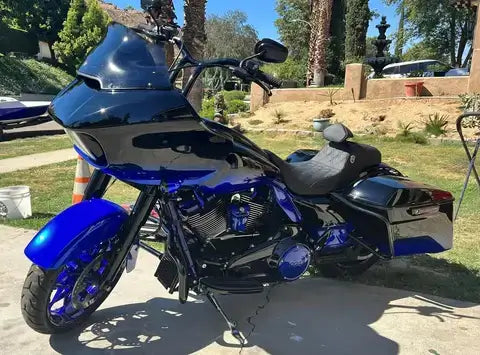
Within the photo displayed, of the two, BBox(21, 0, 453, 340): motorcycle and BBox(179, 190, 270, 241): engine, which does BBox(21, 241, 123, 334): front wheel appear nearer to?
BBox(21, 0, 453, 340): motorcycle

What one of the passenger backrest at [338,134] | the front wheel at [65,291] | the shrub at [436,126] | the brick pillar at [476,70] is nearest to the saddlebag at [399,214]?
the passenger backrest at [338,134]

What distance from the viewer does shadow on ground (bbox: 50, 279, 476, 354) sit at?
2854 millimetres

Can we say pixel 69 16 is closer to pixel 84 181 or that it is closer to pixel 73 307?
pixel 84 181

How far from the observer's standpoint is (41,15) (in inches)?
1362

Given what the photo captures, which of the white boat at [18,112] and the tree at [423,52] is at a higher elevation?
the tree at [423,52]

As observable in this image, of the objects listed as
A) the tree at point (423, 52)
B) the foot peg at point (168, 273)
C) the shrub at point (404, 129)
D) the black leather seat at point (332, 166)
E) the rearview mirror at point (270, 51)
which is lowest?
the shrub at point (404, 129)

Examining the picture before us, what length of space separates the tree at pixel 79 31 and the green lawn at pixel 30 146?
21788mm

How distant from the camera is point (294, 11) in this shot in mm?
38000

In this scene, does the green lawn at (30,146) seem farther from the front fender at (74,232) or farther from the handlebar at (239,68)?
the handlebar at (239,68)

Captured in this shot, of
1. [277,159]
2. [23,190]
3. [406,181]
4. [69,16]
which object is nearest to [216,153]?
[277,159]

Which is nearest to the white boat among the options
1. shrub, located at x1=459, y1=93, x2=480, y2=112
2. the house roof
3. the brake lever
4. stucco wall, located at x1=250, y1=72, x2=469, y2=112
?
stucco wall, located at x1=250, y1=72, x2=469, y2=112

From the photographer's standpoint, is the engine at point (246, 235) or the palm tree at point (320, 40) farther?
the palm tree at point (320, 40)

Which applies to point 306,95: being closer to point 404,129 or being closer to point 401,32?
point 404,129

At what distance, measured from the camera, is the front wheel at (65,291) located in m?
2.66
